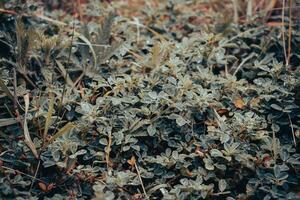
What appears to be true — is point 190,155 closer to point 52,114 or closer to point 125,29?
point 52,114

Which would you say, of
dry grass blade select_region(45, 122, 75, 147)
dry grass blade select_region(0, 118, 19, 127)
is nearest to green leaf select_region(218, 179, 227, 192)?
dry grass blade select_region(45, 122, 75, 147)

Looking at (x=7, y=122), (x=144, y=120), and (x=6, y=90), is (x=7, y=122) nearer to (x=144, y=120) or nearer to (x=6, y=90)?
(x=6, y=90)

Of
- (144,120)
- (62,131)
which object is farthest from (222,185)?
(62,131)

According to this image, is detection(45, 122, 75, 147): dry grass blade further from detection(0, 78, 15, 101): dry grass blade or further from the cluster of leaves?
detection(0, 78, 15, 101): dry grass blade

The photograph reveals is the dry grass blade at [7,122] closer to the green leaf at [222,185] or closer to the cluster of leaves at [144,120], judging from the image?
the cluster of leaves at [144,120]

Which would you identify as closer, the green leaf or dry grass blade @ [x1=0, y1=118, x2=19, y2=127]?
the green leaf

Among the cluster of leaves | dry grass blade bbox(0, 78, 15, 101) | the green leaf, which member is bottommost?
the green leaf

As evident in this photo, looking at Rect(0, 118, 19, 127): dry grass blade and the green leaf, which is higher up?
Rect(0, 118, 19, 127): dry grass blade

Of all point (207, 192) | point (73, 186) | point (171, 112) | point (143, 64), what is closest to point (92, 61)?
point (143, 64)
